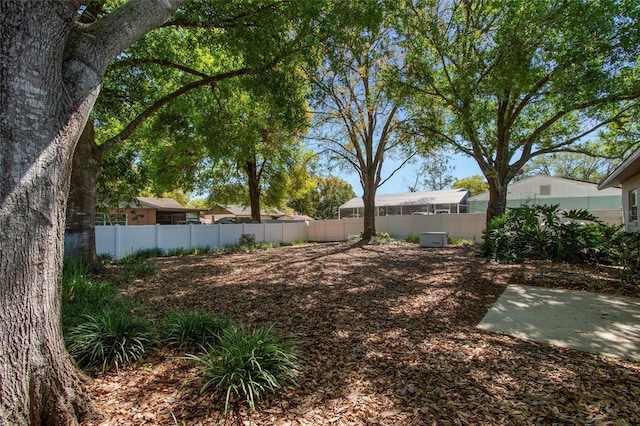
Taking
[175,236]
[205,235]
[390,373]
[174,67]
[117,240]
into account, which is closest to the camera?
[390,373]

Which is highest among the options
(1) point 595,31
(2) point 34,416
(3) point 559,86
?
(1) point 595,31

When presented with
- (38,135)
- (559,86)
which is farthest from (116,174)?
(559,86)

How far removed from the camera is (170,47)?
26.2ft

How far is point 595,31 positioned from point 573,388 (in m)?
8.52

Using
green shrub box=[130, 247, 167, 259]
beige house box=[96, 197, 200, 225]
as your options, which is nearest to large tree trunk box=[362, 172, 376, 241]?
green shrub box=[130, 247, 167, 259]

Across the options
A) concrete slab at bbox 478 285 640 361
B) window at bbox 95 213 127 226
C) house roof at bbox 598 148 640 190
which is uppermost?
house roof at bbox 598 148 640 190

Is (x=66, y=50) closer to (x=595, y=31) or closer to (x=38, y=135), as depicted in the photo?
(x=38, y=135)

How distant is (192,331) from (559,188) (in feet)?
77.5

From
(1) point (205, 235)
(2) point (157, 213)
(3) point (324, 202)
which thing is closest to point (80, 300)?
(1) point (205, 235)

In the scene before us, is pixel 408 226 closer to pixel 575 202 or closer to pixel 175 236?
pixel 575 202

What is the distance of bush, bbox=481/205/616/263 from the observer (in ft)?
22.7

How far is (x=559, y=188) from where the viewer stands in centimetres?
2030

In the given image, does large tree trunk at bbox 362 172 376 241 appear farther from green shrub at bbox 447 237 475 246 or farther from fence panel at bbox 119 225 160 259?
fence panel at bbox 119 225 160 259

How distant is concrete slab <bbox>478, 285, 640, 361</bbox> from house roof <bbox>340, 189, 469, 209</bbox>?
1630cm
